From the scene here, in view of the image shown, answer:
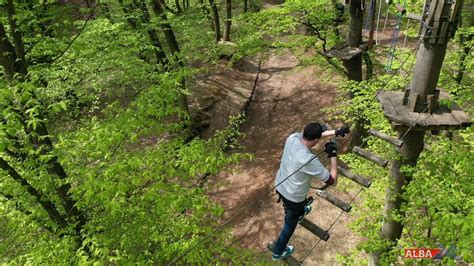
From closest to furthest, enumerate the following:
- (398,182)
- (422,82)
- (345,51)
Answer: (422,82) < (398,182) < (345,51)

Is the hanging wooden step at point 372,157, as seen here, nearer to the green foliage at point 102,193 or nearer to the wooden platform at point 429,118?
the wooden platform at point 429,118

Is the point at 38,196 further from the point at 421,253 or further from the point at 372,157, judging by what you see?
the point at 421,253

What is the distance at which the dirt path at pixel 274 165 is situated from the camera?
444 inches

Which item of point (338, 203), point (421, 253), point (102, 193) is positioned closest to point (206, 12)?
point (102, 193)

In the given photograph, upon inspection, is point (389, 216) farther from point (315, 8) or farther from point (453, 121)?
point (315, 8)

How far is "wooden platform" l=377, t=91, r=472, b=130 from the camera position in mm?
4848

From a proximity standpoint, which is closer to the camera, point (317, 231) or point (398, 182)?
point (317, 231)

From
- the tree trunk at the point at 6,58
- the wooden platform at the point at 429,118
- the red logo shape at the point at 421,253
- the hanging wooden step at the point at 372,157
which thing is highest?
the tree trunk at the point at 6,58

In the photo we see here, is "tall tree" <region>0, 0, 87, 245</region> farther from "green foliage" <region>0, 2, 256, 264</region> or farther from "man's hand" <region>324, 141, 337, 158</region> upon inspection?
"man's hand" <region>324, 141, 337, 158</region>

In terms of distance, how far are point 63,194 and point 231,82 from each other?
13.8 m

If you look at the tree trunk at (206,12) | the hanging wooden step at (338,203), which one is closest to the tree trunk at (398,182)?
the hanging wooden step at (338,203)

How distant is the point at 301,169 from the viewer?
5.12m

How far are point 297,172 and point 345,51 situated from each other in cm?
680

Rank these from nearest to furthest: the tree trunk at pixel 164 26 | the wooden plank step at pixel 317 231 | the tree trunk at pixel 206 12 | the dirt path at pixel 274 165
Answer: the wooden plank step at pixel 317 231 < the dirt path at pixel 274 165 < the tree trunk at pixel 164 26 < the tree trunk at pixel 206 12
